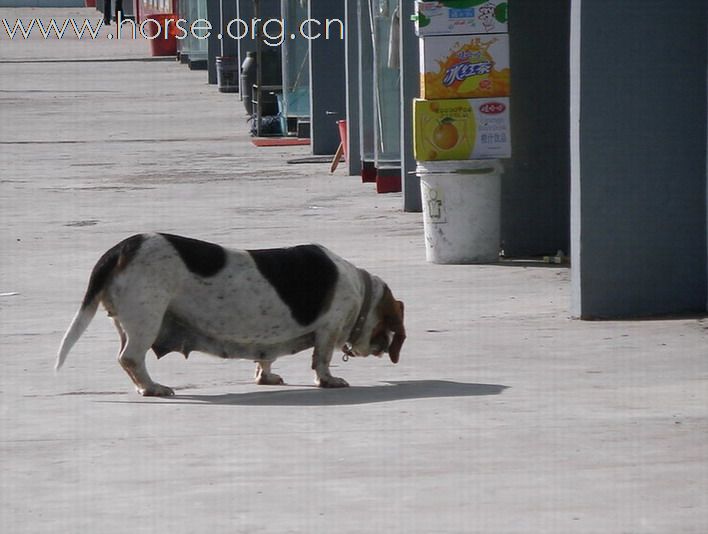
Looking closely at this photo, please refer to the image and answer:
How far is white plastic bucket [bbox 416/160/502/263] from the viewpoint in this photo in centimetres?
1315

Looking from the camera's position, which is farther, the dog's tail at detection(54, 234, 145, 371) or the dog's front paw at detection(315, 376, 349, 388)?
the dog's front paw at detection(315, 376, 349, 388)

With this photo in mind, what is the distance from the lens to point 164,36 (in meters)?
50.3

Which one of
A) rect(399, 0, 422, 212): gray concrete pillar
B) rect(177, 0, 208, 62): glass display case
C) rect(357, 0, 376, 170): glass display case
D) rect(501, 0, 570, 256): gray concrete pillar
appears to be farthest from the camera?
rect(177, 0, 208, 62): glass display case

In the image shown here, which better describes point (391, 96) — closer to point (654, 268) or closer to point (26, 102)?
point (654, 268)

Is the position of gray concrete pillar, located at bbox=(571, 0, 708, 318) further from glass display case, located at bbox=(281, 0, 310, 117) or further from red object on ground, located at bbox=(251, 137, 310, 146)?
glass display case, located at bbox=(281, 0, 310, 117)

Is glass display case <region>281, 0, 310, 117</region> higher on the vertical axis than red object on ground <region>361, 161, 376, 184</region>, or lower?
higher

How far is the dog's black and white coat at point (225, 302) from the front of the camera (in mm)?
8281

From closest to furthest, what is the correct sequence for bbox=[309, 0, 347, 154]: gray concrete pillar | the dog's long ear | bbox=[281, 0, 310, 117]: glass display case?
the dog's long ear → bbox=[309, 0, 347, 154]: gray concrete pillar → bbox=[281, 0, 310, 117]: glass display case

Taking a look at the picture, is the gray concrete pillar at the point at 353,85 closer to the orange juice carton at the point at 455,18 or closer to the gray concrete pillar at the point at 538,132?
the gray concrete pillar at the point at 538,132

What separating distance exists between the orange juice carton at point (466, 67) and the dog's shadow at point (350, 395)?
16.0 feet

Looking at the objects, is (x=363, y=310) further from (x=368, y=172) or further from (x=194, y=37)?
(x=194, y=37)

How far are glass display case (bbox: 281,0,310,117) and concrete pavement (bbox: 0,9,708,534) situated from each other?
38.3 ft

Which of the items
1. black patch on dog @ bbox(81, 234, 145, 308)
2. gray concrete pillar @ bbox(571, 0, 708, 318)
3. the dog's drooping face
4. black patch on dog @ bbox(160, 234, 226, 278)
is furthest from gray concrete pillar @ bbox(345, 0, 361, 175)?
black patch on dog @ bbox(81, 234, 145, 308)

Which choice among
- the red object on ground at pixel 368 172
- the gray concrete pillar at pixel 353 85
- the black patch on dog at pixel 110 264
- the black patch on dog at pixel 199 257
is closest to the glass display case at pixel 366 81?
the red object on ground at pixel 368 172
